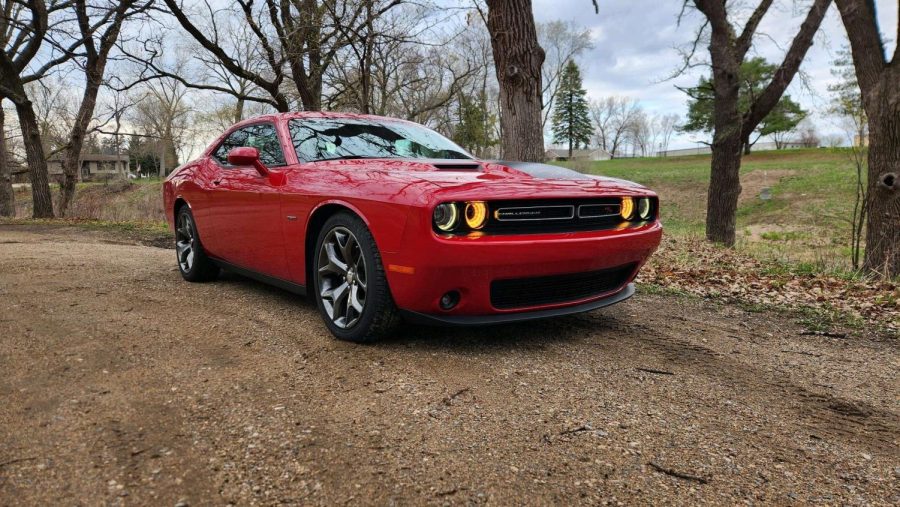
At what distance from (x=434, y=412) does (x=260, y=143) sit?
9.26ft

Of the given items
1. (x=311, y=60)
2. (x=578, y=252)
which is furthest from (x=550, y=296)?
(x=311, y=60)

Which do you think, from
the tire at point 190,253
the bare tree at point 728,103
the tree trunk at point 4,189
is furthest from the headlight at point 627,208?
the tree trunk at point 4,189

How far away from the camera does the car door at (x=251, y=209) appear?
360cm

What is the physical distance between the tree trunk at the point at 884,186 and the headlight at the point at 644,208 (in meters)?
4.32

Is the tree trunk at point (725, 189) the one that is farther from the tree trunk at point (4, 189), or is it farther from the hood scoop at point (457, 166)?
the tree trunk at point (4, 189)

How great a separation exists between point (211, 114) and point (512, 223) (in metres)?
44.3

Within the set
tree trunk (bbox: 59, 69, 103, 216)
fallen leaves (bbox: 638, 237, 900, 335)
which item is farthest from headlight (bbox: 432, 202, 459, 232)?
tree trunk (bbox: 59, 69, 103, 216)

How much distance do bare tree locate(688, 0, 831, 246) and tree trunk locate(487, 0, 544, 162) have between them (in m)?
5.12

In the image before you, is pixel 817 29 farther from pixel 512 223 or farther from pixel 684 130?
pixel 684 130

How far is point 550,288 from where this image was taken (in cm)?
290

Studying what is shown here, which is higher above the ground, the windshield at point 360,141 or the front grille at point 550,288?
the windshield at point 360,141

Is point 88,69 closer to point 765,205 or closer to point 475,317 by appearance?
point 475,317

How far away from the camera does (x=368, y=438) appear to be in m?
1.92

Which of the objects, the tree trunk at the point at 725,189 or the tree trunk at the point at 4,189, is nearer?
the tree trunk at the point at 725,189
